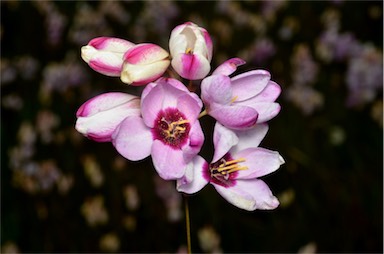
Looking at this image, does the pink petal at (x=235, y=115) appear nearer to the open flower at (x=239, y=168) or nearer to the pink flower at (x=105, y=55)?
the open flower at (x=239, y=168)

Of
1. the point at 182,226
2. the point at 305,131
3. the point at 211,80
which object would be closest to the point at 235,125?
the point at 211,80

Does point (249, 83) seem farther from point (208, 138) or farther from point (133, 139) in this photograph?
point (208, 138)

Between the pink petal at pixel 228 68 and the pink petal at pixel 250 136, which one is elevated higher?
the pink petal at pixel 228 68

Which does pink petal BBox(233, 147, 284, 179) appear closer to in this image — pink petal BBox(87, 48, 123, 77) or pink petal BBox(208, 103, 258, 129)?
pink petal BBox(208, 103, 258, 129)

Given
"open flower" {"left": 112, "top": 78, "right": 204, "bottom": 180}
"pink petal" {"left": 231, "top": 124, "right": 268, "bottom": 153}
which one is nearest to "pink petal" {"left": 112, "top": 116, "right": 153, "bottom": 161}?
"open flower" {"left": 112, "top": 78, "right": 204, "bottom": 180}

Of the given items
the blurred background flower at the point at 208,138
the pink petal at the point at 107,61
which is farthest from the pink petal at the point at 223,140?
the blurred background flower at the point at 208,138

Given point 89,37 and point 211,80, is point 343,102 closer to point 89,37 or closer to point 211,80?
point 89,37
